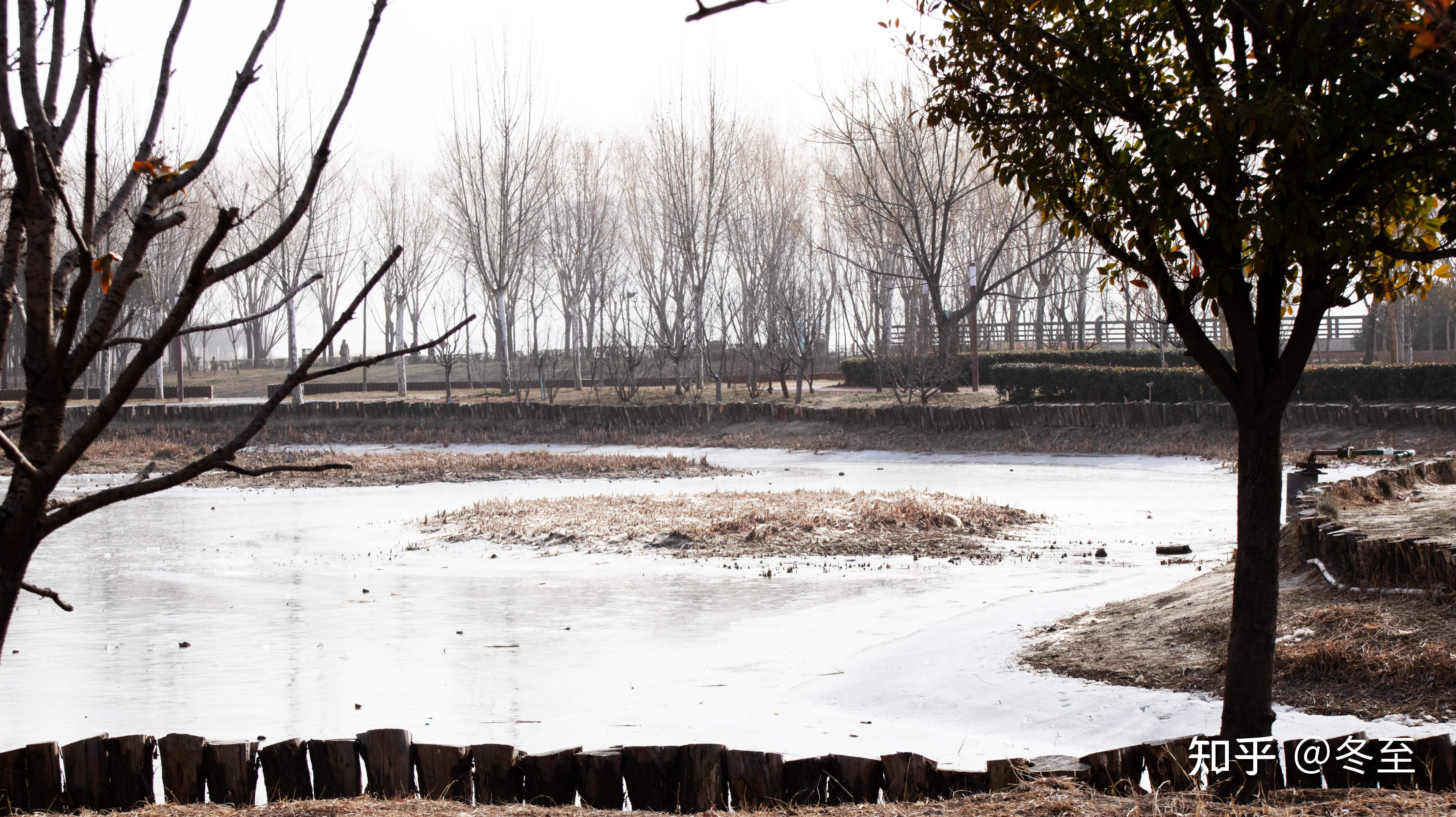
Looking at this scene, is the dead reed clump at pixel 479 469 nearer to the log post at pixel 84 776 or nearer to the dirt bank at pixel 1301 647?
the dirt bank at pixel 1301 647

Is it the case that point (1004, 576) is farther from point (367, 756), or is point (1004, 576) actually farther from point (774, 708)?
point (367, 756)

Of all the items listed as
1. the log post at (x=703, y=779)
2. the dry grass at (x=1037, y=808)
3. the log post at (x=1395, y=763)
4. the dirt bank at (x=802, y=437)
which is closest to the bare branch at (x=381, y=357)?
the dry grass at (x=1037, y=808)

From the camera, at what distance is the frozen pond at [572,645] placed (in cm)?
519

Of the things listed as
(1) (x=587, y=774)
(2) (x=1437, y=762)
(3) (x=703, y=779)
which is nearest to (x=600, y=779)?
(1) (x=587, y=774)

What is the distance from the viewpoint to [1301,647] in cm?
536

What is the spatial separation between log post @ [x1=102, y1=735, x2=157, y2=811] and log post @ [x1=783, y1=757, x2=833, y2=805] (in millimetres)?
2133

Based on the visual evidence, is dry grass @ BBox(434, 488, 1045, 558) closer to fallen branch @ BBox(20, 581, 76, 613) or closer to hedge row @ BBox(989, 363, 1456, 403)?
fallen branch @ BBox(20, 581, 76, 613)

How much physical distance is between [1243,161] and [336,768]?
144 inches

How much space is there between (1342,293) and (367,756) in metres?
3.53

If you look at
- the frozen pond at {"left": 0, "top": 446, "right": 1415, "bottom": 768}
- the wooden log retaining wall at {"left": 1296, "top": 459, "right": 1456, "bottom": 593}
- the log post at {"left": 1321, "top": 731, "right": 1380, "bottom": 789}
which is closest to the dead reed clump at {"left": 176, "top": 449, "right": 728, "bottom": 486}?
the frozen pond at {"left": 0, "top": 446, "right": 1415, "bottom": 768}

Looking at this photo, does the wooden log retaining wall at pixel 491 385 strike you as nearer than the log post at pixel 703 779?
No

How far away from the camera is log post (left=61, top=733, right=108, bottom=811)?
13.1 ft

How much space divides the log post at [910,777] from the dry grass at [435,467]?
45.4 ft

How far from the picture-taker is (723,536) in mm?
11031
